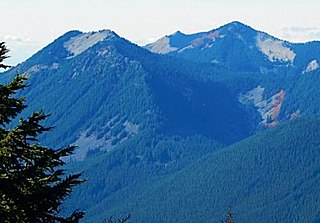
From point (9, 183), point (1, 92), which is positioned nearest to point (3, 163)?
point (9, 183)

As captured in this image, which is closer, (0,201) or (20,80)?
(0,201)

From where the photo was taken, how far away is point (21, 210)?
17656mm

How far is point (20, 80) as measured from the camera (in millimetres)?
18234

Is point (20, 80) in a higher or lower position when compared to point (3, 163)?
higher

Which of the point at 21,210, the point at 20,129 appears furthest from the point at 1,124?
the point at 21,210

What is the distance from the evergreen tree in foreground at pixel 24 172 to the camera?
17.6 metres

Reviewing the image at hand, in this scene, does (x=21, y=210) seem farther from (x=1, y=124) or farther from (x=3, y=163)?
(x=1, y=124)

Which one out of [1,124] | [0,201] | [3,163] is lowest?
[0,201]

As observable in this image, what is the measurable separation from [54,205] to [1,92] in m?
3.00

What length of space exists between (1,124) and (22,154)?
1.13 m

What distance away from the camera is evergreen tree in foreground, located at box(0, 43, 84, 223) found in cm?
1761

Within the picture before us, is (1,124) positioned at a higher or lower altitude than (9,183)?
higher

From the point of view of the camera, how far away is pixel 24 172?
1833 cm

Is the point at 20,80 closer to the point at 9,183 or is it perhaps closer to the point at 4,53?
the point at 4,53
